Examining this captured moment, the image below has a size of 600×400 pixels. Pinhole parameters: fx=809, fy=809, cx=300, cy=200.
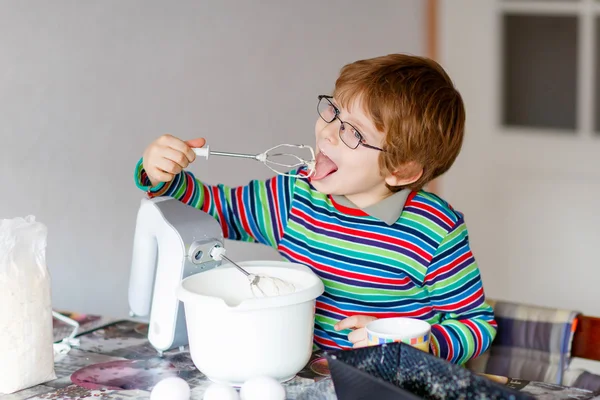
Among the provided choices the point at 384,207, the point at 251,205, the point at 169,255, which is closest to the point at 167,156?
the point at 169,255

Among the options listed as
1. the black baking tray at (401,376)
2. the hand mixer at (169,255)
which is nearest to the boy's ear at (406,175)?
the hand mixer at (169,255)

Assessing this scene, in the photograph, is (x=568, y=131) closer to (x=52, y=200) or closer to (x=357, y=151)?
(x=357, y=151)

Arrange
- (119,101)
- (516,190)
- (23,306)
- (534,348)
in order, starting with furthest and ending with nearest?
(516,190) < (119,101) < (534,348) < (23,306)

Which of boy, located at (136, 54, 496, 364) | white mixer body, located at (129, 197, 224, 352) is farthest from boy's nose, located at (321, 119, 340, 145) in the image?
white mixer body, located at (129, 197, 224, 352)

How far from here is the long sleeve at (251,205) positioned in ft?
4.83

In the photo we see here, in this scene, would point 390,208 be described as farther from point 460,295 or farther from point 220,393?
point 220,393

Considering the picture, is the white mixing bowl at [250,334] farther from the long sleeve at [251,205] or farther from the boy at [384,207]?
the long sleeve at [251,205]

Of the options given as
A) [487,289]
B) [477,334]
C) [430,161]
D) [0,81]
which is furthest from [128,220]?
[487,289]

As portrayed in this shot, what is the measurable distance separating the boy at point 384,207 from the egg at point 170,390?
33 centimetres

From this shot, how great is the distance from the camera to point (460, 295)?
1305 millimetres

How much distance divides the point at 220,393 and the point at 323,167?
459mm

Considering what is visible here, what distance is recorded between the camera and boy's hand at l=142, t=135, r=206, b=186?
4.14 ft

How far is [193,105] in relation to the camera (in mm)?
1929

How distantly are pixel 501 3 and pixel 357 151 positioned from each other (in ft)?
5.40
